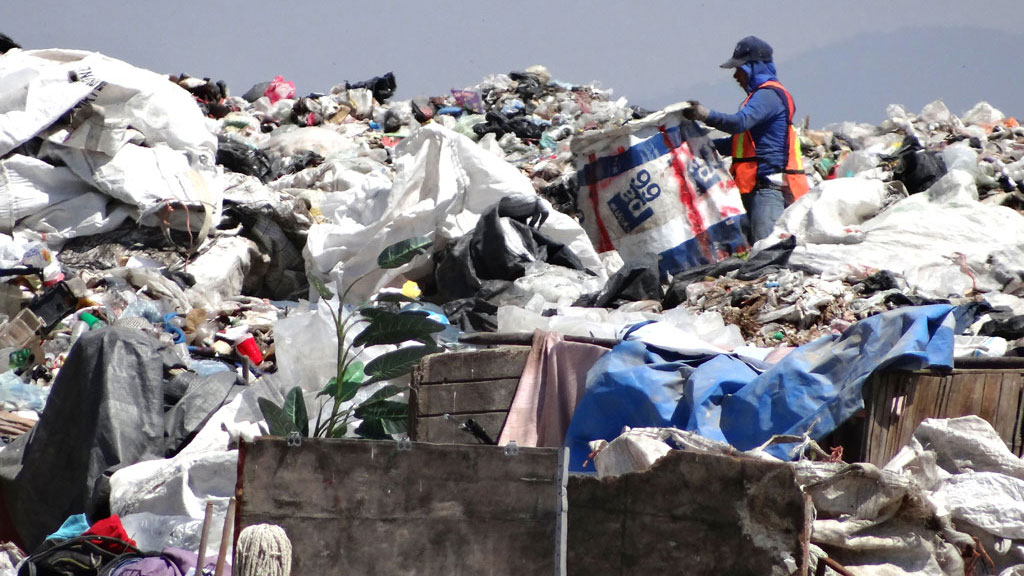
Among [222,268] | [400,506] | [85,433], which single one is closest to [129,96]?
[222,268]

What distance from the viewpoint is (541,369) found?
3.66 meters

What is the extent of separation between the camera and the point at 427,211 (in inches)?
226

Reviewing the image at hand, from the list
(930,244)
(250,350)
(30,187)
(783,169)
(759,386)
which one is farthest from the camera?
(783,169)

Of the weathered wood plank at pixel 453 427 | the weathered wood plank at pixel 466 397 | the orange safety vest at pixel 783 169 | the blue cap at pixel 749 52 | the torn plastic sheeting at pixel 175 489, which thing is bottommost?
the torn plastic sheeting at pixel 175 489

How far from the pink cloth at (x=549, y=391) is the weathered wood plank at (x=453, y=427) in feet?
0.16

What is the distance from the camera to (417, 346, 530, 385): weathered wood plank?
3.64 meters

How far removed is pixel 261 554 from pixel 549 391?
1.67m

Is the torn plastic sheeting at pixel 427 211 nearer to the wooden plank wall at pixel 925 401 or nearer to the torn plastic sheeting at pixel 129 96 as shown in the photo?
the torn plastic sheeting at pixel 129 96

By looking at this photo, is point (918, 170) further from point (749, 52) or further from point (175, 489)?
point (175, 489)

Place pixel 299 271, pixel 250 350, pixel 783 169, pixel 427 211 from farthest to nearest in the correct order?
pixel 299 271 → pixel 783 169 → pixel 427 211 → pixel 250 350

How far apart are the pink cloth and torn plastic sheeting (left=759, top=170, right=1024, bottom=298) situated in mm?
1795

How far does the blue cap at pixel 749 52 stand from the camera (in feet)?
21.2

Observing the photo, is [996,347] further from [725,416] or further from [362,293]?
[362,293]

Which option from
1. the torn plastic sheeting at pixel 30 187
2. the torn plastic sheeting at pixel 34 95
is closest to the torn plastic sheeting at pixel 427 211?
the torn plastic sheeting at pixel 30 187
